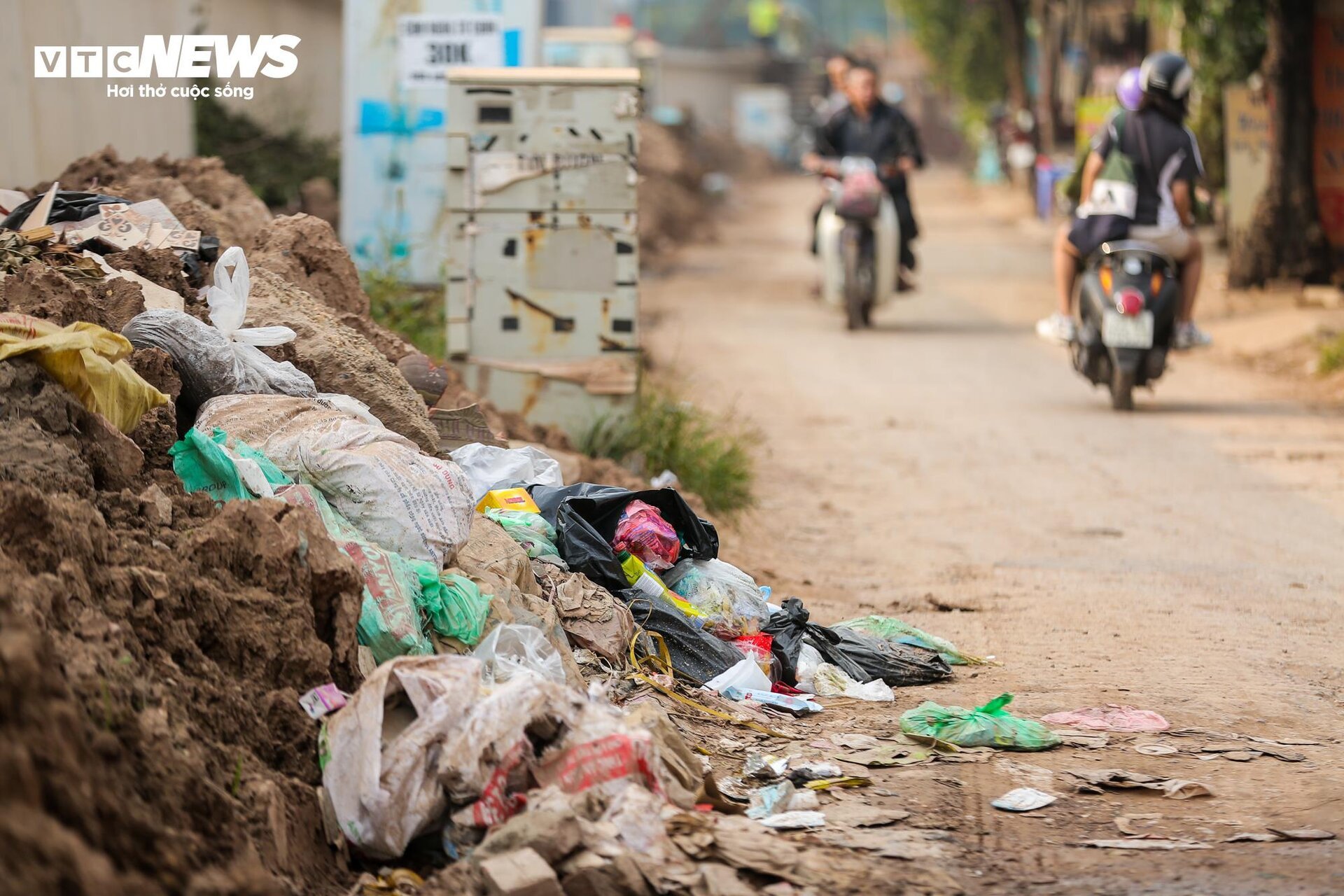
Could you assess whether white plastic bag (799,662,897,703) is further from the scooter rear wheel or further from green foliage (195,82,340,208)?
green foliage (195,82,340,208)

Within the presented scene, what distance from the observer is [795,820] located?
3568 mm

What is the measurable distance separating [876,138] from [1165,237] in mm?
4045

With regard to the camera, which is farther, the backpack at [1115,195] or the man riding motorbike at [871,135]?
the man riding motorbike at [871,135]

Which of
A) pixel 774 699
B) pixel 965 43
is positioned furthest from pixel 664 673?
pixel 965 43

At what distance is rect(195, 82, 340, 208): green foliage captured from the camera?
10664mm

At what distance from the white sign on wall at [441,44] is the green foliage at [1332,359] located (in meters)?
6.11

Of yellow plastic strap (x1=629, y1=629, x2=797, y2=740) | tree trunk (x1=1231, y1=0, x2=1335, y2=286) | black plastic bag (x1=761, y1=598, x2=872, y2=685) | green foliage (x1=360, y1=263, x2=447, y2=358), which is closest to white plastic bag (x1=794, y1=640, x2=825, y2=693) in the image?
black plastic bag (x1=761, y1=598, x2=872, y2=685)

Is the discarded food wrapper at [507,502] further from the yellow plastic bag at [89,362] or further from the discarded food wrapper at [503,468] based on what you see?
the yellow plastic bag at [89,362]

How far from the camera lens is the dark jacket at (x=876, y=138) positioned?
13.0 meters

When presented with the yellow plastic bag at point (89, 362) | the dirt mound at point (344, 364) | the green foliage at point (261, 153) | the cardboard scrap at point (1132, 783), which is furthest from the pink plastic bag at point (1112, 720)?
the green foliage at point (261, 153)

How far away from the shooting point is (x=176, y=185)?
22.2 ft

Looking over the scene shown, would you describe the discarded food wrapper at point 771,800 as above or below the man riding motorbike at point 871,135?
below

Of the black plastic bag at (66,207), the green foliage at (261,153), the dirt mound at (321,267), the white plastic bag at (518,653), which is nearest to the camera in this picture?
the white plastic bag at (518,653)

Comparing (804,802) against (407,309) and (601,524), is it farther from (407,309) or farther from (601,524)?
(407,309)
